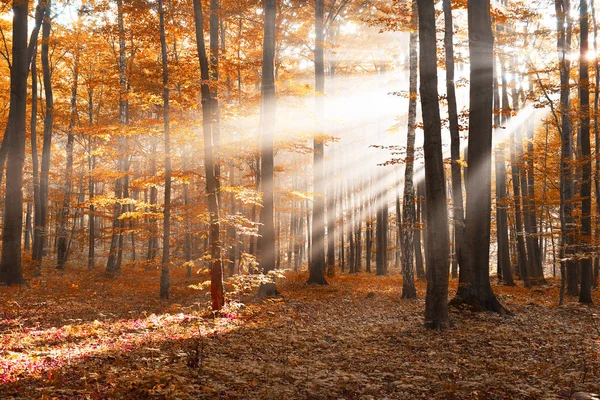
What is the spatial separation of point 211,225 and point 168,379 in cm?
549

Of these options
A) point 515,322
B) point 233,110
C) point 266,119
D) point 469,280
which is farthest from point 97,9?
point 515,322

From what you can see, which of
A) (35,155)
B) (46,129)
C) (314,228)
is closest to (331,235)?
(314,228)

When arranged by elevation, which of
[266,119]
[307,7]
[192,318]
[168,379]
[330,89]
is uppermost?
[307,7]

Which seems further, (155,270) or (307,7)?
(155,270)

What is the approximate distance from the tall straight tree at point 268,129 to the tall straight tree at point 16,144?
8248mm

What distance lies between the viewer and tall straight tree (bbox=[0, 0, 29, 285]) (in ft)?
43.9

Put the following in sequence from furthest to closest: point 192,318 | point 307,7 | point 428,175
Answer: point 307,7
point 192,318
point 428,175

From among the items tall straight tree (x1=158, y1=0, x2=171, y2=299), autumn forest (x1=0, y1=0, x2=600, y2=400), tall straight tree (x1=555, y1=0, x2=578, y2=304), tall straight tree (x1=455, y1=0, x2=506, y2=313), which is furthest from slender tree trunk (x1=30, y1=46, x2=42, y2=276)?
tall straight tree (x1=555, y1=0, x2=578, y2=304)

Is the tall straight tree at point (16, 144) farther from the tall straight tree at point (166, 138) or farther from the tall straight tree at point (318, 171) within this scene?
the tall straight tree at point (318, 171)

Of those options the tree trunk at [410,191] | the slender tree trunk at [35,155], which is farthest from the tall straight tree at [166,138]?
the tree trunk at [410,191]

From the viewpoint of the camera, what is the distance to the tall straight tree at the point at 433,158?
27.2ft

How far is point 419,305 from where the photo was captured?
40.7 ft

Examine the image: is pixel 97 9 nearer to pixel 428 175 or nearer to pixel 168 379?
pixel 428 175

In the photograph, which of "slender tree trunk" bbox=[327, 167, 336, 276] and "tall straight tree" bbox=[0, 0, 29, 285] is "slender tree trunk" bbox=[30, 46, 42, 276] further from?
"slender tree trunk" bbox=[327, 167, 336, 276]
